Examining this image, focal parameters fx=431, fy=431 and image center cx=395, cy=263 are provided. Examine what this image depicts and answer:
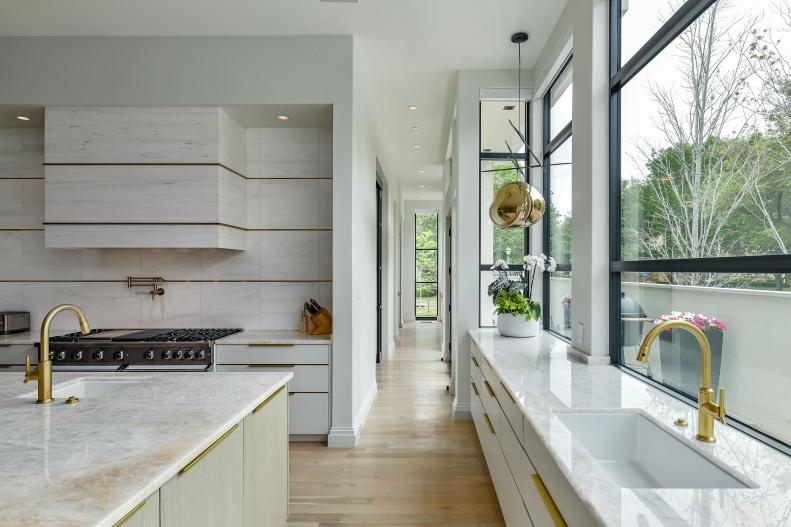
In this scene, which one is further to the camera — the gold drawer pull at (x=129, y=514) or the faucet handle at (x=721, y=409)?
the faucet handle at (x=721, y=409)

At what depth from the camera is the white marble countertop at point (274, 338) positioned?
307cm

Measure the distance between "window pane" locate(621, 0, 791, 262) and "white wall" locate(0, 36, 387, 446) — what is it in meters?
1.85

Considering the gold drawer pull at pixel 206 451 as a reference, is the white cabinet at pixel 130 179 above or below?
above

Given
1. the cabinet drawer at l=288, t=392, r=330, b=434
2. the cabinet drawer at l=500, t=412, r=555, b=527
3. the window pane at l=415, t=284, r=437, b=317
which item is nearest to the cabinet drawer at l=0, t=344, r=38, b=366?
the cabinet drawer at l=288, t=392, r=330, b=434

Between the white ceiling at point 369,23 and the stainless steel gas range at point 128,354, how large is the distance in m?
2.17

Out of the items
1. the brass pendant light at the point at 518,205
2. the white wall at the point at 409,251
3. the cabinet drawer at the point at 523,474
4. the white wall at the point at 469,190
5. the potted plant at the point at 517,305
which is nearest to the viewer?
the cabinet drawer at the point at 523,474

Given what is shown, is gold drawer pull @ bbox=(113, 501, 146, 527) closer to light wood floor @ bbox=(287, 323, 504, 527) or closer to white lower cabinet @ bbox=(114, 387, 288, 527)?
white lower cabinet @ bbox=(114, 387, 288, 527)

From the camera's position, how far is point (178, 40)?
3121 mm

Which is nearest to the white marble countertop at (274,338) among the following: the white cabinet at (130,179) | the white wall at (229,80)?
the white wall at (229,80)

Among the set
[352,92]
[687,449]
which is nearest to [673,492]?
[687,449]

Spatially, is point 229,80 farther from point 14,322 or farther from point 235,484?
point 235,484

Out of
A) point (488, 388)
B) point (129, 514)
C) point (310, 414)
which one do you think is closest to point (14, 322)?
point (310, 414)

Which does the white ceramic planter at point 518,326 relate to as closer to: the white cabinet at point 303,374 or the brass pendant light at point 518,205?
the brass pendant light at point 518,205

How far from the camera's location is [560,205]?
324 cm
